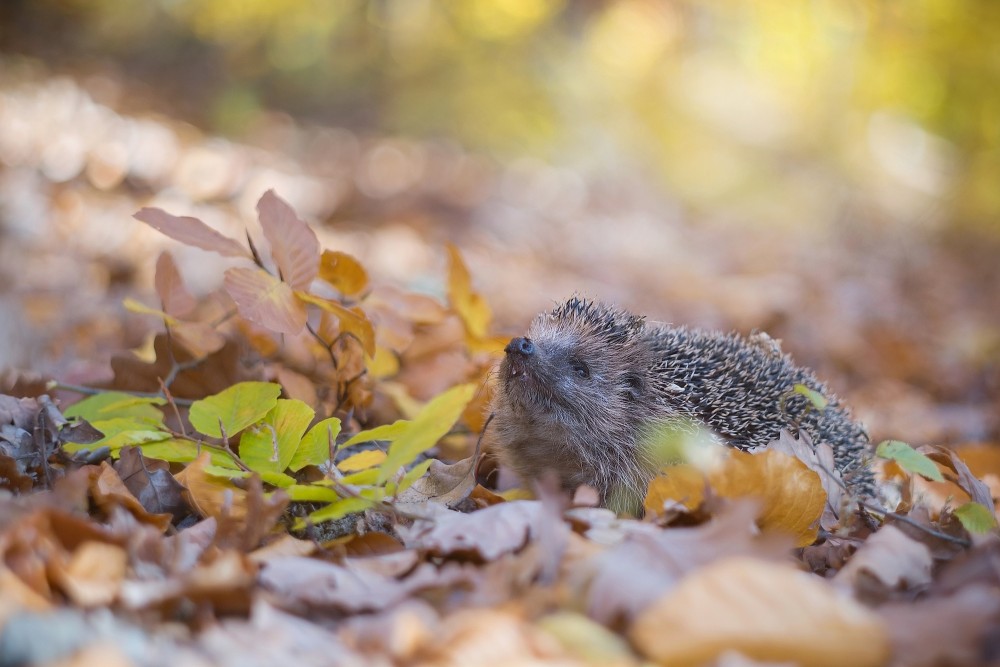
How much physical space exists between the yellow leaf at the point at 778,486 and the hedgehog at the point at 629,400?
81 cm

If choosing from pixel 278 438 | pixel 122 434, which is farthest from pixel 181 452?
pixel 278 438

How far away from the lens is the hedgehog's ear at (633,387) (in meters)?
3.87

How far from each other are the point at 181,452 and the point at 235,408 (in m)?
0.22

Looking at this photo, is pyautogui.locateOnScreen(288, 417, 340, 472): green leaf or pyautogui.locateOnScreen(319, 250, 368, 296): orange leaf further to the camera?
pyautogui.locateOnScreen(319, 250, 368, 296): orange leaf

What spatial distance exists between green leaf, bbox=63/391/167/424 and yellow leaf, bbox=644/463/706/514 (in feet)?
5.76

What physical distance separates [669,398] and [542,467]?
0.61 metres

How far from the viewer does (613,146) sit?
15.9 m

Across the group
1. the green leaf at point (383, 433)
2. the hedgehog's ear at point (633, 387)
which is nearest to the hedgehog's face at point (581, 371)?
the hedgehog's ear at point (633, 387)

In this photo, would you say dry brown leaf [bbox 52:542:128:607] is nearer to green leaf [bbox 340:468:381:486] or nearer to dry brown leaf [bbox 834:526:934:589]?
green leaf [bbox 340:468:381:486]

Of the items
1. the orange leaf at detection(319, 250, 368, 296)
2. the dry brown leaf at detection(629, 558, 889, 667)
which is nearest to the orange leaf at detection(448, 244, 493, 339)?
the orange leaf at detection(319, 250, 368, 296)

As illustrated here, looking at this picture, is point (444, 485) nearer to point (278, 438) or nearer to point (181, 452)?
point (278, 438)

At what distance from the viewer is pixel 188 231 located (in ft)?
9.89

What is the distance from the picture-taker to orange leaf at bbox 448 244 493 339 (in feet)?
12.4

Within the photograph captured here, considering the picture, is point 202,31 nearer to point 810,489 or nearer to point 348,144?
point 348,144
